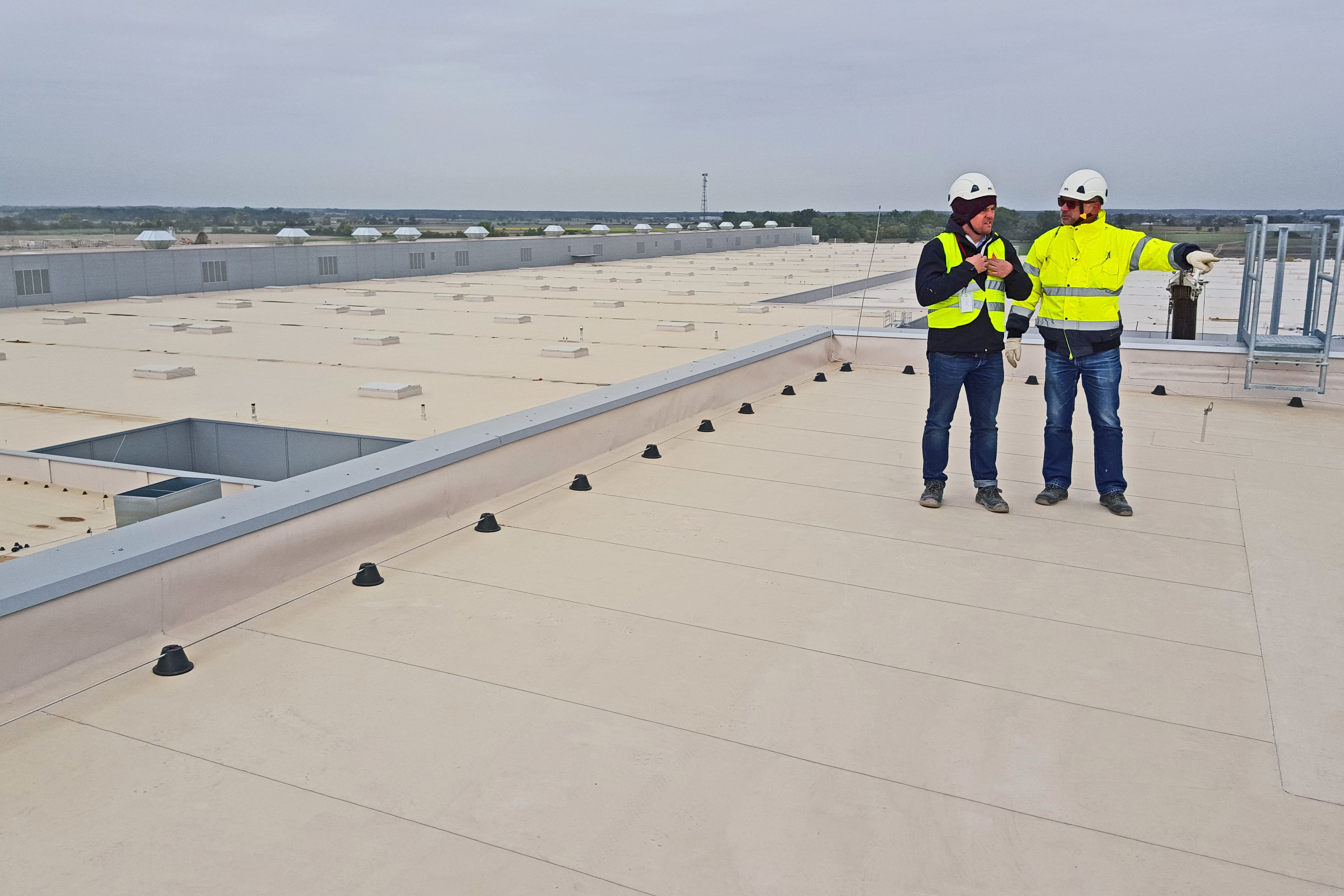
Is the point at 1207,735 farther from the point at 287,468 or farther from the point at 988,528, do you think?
the point at 287,468

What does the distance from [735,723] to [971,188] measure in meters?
3.66

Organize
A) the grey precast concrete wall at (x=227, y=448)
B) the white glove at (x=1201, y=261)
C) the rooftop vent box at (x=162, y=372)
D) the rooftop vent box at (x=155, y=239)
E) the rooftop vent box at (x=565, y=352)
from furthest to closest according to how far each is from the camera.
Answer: the rooftop vent box at (x=155, y=239)
the rooftop vent box at (x=565, y=352)
the rooftop vent box at (x=162, y=372)
the grey precast concrete wall at (x=227, y=448)
the white glove at (x=1201, y=261)

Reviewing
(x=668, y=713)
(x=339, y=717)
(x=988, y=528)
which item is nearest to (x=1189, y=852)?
(x=668, y=713)

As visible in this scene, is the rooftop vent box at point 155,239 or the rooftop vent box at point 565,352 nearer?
the rooftop vent box at point 565,352

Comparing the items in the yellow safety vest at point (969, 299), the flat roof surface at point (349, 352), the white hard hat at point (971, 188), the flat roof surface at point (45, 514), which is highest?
the white hard hat at point (971, 188)

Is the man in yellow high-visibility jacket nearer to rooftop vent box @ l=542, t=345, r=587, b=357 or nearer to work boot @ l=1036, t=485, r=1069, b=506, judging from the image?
work boot @ l=1036, t=485, r=1069, b=506

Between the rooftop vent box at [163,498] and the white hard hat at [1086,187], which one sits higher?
the white hard hat at [1086,187]

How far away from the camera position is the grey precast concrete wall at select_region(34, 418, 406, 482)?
9.38 m

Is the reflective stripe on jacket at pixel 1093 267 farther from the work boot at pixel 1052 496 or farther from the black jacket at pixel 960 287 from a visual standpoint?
the work boot at pixel 1052 496

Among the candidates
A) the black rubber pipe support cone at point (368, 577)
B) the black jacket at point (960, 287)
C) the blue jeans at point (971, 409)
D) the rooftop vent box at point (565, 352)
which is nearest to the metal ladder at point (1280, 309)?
the black jacket at point (960, 287)

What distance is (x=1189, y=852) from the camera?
3041 mm

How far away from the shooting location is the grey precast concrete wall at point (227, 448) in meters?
9.38

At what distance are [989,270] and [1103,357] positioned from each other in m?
0.87

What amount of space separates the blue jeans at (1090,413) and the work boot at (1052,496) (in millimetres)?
27
